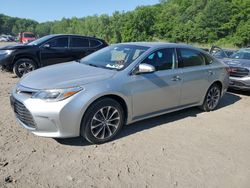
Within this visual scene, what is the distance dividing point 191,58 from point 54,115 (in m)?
3.08

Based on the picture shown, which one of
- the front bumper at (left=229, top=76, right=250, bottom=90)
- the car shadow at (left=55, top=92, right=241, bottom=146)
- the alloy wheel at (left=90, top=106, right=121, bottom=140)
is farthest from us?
the front bumper at (left=229, top=76, right=250, bottom=90)

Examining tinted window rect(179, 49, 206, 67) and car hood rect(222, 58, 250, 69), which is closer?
tinted window rect(179, 49, 206, 67)

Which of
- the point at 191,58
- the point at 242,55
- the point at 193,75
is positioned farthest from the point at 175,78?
the point at 242,55

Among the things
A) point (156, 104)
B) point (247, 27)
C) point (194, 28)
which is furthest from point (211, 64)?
point (194, 28)

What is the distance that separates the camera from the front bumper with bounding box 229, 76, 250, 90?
7.51 m

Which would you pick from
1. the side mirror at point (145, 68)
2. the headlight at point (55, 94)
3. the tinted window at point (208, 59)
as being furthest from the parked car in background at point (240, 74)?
the headlight at point (55, 94)

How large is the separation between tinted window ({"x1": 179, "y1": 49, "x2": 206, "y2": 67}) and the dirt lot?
115 cm

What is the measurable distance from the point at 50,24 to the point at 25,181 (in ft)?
571

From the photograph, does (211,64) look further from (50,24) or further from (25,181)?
(50,24)

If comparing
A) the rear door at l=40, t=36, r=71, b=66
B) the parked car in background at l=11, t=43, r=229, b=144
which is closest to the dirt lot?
the parked car in background at l=11, t=43, r=229, b=144

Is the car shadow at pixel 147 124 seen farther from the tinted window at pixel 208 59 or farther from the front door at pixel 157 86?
the tinted window at pixel 208 59

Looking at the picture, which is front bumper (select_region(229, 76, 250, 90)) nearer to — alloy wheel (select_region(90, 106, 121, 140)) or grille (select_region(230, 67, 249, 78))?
grille (select_region(230, 67, 249, 78))

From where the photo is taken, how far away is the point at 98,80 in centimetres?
396

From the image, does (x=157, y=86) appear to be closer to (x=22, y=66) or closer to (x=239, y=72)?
(x=239, y=72)
